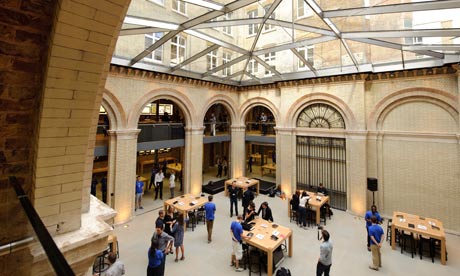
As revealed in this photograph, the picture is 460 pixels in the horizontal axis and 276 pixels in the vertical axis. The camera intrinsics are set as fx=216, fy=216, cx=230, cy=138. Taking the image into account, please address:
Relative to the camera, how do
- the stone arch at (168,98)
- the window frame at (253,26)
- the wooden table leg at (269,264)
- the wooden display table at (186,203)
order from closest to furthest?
the wooden table leg at (269,264) → the wooden display table at (186,203) → the stone arch at (168,98) → the window frame at (253,26)

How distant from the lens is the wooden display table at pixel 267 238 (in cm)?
618

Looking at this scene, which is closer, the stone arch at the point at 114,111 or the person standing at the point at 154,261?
the person standing at the point at 154,261

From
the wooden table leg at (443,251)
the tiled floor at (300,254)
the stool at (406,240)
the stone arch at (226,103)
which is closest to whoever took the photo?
the tiled floor at (300,254)

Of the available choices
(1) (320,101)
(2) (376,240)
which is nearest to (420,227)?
(2) (376,240)

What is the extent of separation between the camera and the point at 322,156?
12.2m

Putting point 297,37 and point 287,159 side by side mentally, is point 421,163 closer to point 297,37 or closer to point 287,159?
point 287,159

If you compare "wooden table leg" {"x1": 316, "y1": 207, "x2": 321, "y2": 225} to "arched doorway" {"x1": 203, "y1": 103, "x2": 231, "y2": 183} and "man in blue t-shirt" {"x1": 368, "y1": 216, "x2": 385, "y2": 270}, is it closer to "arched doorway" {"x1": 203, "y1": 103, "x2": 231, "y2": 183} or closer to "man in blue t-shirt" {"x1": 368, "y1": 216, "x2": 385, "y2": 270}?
"man in blue t-shirt" {"x1": 368, "y1": 216, "x2": 385, "y2": 270}

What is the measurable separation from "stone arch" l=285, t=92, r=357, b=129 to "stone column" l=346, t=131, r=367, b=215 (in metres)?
0.71

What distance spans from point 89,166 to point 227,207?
966cm

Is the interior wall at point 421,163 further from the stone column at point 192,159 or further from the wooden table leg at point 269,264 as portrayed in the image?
the stone column at point 192,159

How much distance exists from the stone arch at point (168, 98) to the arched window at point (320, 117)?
6.24 meters

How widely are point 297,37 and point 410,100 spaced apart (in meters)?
6.78

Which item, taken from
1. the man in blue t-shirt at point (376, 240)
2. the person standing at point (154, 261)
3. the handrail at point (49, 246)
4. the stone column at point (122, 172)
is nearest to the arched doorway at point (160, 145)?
the stone column at point (122, 172)

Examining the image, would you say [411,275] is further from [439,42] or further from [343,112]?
[439,42]
